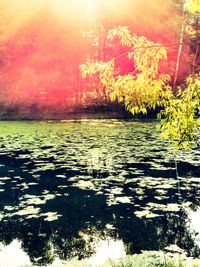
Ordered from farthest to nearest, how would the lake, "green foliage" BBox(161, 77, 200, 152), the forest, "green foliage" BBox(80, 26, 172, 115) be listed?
the forest < the lake < "green foliage" BBox(80, 26, 172, 115) < "green foliage" BBox(161, 77, 200, 152)

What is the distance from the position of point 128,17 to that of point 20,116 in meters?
15.2

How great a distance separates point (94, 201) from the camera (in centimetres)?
877

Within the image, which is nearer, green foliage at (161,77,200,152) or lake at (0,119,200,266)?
green foliage at (161,77,200,152)

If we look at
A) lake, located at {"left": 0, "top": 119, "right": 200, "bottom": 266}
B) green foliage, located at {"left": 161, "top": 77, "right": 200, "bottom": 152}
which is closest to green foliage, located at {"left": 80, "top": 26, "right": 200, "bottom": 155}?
green foliage, located at {"left": 161, "top": 77, "right": 200, "bottom": 152}

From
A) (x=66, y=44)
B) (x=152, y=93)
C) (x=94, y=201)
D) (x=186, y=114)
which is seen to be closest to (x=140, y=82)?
(x=152, y=93)

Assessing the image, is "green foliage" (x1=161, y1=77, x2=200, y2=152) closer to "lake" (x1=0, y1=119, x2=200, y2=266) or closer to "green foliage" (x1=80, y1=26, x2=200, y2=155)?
"green foliage" (x1=80, y1=26, x2=200, y2=155)

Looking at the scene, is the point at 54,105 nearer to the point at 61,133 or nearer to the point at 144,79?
the point at 61,133

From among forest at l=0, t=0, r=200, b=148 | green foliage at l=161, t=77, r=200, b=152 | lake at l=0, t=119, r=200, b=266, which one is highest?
forest at l=0, t=0, r=200, b=148

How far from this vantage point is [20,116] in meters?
36.2

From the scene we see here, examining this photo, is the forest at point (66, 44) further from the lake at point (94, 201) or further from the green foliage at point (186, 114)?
the green foliage at point (186, 114)

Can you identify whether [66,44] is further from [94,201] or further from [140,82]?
[140,82]

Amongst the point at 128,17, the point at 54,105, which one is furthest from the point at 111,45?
the point at 54,105

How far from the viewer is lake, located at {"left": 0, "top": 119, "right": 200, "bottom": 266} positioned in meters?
6.46

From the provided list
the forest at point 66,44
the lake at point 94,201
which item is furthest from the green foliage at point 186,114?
the forest at point 66,44
